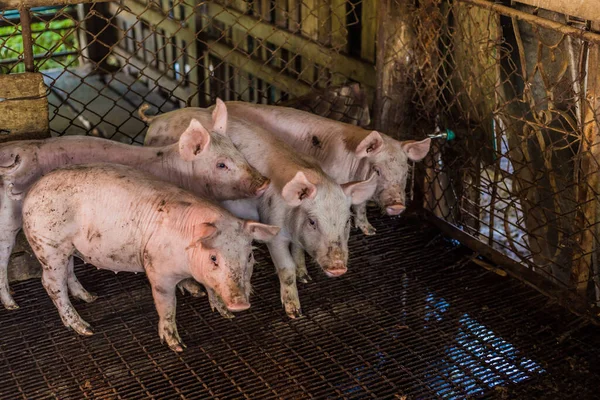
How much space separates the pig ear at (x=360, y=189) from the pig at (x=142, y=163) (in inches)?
15.0

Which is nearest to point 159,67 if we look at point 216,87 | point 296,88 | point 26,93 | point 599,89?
point 216,87

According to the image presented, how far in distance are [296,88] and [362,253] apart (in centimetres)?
172

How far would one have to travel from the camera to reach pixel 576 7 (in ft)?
11.1

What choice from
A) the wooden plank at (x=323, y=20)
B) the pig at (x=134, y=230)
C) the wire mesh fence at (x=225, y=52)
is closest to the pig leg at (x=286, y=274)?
the pig at (x=134, y=230)

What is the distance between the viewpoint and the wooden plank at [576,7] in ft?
10.8

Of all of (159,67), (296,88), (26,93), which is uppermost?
(26,93)

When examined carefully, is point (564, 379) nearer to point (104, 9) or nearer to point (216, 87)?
point (216, 87)

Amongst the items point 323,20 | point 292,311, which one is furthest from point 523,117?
point 323,20

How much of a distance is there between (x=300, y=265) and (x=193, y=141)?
3.03 feet

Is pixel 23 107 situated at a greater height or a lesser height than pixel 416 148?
greater

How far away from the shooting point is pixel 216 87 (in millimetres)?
7281

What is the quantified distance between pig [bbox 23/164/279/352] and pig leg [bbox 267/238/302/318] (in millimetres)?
364

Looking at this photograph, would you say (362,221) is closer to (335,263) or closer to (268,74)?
(335,263)

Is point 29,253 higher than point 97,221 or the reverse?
the reverse
